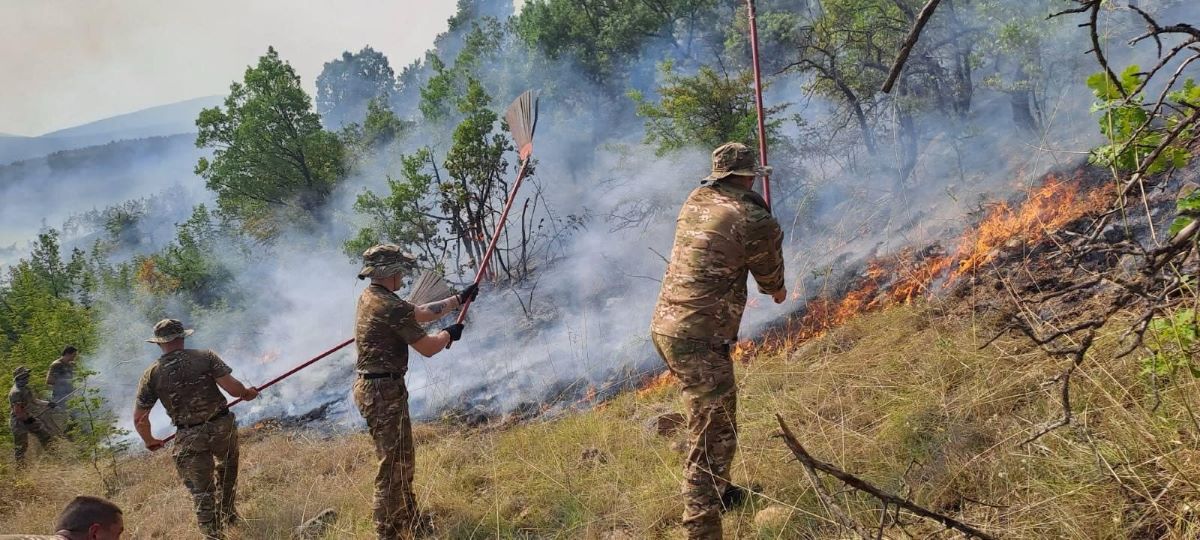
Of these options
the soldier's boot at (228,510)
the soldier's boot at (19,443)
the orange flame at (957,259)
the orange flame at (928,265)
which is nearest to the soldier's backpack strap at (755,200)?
the orange flame at (928,265)

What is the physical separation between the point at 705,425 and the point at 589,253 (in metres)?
10.3

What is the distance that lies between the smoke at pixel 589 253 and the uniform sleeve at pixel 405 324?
3.49m

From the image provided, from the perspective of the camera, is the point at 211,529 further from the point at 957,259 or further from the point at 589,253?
the point at 589,253

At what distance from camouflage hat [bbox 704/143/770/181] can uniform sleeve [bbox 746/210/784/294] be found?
27 centimetres

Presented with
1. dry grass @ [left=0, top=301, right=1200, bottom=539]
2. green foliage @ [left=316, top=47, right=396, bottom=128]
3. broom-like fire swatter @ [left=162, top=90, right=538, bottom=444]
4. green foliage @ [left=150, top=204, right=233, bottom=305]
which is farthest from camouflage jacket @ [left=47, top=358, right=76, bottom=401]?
green foliage @ [left=316, top=47, right=396, bottom=128]

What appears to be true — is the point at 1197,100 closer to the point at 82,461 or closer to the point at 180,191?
the point at 82,461

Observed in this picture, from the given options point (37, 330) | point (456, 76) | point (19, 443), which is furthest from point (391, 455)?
point (456, 76)

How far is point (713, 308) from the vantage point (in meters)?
3.18

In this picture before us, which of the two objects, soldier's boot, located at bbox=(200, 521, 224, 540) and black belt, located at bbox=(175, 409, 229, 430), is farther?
black belt, located at bbox=(175, 409, 229, 430)

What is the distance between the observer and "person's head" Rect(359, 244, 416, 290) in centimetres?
420

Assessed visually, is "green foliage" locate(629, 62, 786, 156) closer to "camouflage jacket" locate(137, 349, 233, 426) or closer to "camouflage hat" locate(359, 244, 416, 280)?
"camouflage hat" locate(359, 244, 416, 280)

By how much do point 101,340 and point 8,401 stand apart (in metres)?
7.28

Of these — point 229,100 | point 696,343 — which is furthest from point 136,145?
point 696,343

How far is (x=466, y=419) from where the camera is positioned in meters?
8.30
